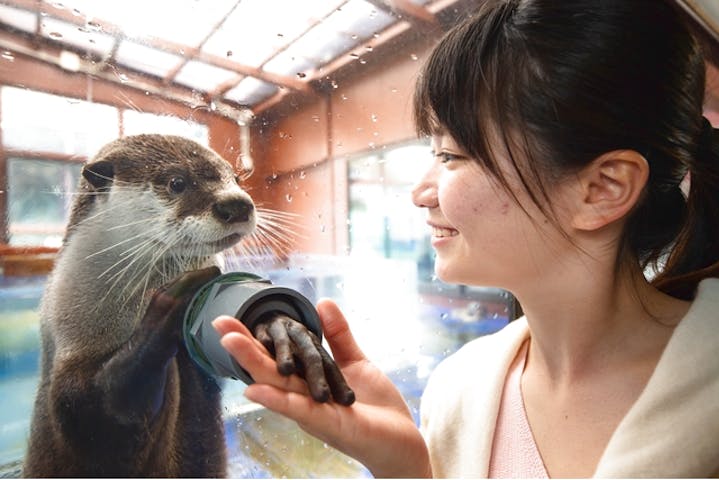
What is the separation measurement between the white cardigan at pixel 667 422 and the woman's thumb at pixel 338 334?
1.25ft

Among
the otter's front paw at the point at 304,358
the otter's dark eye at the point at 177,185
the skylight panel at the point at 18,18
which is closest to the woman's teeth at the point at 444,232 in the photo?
the otter's front paw at the point at 304,358

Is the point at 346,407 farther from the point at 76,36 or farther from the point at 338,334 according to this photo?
the point at 76,36

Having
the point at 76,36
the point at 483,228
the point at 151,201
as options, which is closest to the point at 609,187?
the point at 483,228

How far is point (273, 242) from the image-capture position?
0.96m

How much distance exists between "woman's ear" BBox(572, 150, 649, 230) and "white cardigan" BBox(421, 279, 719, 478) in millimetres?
256

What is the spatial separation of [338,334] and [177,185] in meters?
0.36

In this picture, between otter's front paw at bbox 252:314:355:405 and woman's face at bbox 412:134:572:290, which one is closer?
otter's front paw at bbox 252:314:355:405

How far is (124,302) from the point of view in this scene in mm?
782

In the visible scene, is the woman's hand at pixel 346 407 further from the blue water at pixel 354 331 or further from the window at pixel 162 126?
the window at pixel 162 126

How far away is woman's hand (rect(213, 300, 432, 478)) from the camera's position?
608 millimetres

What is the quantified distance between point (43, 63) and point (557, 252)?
35.5 inches

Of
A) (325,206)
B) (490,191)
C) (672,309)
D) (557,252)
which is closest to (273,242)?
(325,206)

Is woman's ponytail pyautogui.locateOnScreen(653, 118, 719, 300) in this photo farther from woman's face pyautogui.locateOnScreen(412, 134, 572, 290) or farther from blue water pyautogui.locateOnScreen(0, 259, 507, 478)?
blue water pyautogui.locateOnScreen(0, 259, 507, 478)

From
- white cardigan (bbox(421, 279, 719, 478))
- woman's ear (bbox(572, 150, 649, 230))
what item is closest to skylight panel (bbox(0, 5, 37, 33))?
woman's ear (bbox(572, 150, 649, 230))
